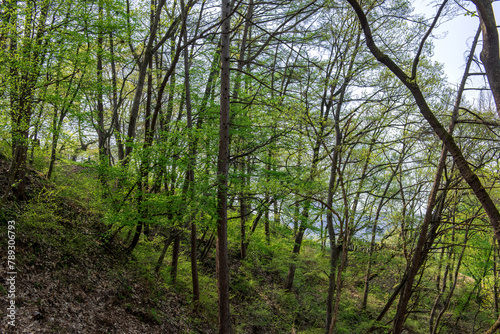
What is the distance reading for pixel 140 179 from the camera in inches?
238

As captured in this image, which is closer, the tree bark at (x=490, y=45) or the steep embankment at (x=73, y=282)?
the tree bark at (x=490, y=45)

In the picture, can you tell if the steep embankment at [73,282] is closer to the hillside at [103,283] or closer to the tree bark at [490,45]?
the hillside at [103,283]

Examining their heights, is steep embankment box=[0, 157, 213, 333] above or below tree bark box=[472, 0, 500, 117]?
below

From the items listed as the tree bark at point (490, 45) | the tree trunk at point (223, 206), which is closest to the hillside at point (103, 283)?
the tree trunk at point (223, 206)

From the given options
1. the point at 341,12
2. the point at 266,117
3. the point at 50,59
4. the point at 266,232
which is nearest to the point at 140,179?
the point at 50,59

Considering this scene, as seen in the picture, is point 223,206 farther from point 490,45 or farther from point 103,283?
point 490,45

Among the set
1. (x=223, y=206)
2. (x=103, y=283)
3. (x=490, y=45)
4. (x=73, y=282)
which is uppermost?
(x=490, y=45)

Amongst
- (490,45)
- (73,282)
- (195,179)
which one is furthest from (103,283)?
(490,45)

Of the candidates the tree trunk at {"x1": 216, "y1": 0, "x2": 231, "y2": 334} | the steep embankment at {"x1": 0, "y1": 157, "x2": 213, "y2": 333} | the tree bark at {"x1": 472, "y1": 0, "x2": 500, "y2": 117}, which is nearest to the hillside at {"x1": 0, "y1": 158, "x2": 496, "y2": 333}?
the steep embankment at {"x1": 0, "y1": 157, "x2": 213, "y2": 333}

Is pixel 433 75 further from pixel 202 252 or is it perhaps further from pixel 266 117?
pixel 202 252

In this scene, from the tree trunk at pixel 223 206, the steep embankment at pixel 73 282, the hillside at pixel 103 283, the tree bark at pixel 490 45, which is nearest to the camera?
the tree bark at pixel 490 45

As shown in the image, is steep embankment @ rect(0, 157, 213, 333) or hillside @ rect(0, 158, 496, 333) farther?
hillside @ rect(0, 158, 496, 333)

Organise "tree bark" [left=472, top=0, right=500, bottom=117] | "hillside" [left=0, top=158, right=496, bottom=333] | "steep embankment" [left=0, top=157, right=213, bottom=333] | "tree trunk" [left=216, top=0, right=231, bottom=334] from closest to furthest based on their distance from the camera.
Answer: "tree bark" [left=472, top=0, right=500, bottom=117] < "steep embankment" [left=0, top=157, right=213, bottom=333] < "hillside" [left=0, top=158, right=496, bottom=333] < "tree trunk" [left=216, top=0, right=231, bottom=334]

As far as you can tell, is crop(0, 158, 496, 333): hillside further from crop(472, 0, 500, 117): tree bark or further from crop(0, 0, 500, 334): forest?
crop(472, 0, 500, 117): tree bark
